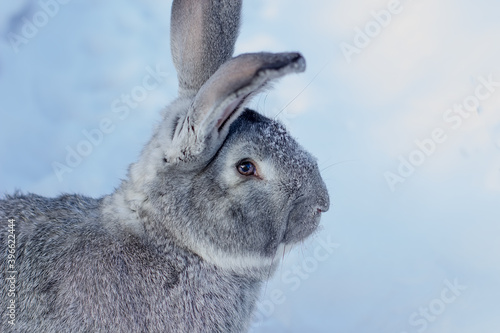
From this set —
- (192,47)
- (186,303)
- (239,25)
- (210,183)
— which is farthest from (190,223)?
(239,25)

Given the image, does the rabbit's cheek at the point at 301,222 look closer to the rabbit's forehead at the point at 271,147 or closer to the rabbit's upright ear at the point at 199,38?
the rabbit's forehead at the point at 271,147

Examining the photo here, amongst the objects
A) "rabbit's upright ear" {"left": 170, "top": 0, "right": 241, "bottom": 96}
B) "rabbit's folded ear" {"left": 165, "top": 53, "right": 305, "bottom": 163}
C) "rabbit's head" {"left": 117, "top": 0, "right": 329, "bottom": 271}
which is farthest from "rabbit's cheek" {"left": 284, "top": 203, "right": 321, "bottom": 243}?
"rabbit's upright ear" {"left": 170, "top": 0, "right": 241, "bottom": 96}

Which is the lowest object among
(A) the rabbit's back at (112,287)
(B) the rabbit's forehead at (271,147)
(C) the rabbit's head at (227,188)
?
(A) the rabbit's back at (112,287)

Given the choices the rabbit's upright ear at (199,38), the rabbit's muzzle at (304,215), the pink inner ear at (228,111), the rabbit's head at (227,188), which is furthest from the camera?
the rabbit's upright ear at (199,38)

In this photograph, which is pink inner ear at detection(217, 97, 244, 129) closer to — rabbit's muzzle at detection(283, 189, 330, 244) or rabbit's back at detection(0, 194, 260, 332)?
rabbit's muzzle at detection(283, 189, 330, 244)

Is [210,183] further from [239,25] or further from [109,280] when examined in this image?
[239,25]

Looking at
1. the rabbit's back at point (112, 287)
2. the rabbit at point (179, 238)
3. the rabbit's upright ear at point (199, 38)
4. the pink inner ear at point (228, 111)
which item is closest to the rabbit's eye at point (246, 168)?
the rabbit at point (179, 238)
